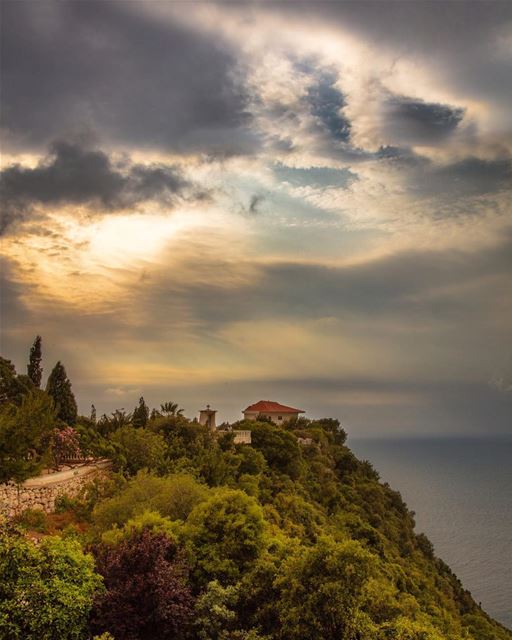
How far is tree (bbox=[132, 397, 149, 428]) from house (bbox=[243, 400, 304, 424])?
36054 millimetres

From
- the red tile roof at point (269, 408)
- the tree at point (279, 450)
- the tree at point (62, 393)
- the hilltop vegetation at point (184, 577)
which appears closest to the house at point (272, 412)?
the red tile roof at point (269, 408)

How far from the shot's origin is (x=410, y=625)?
14.0 m

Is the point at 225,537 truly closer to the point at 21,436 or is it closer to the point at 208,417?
the point at 21,436

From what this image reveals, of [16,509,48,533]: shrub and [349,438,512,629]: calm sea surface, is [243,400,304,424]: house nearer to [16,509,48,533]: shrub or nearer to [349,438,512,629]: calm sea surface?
[349,438,512,629]: calm sea surface

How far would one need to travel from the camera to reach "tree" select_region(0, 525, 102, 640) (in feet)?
45.5

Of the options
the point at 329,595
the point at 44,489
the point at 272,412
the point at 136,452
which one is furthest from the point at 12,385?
the point at 272,412

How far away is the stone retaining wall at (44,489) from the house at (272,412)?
50.1m

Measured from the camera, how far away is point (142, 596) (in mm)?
15328

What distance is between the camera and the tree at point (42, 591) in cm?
1386

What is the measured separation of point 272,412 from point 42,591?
67.7 m

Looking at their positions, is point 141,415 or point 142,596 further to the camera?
point 141,415

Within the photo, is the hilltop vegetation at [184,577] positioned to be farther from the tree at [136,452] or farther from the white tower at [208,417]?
the white tower at [208,417]

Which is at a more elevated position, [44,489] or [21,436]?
[21,436]

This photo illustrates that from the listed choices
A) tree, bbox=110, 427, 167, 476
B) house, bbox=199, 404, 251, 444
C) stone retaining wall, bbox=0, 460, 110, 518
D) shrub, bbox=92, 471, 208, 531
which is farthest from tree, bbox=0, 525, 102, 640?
house, bbox=199, 404, 251, 444
